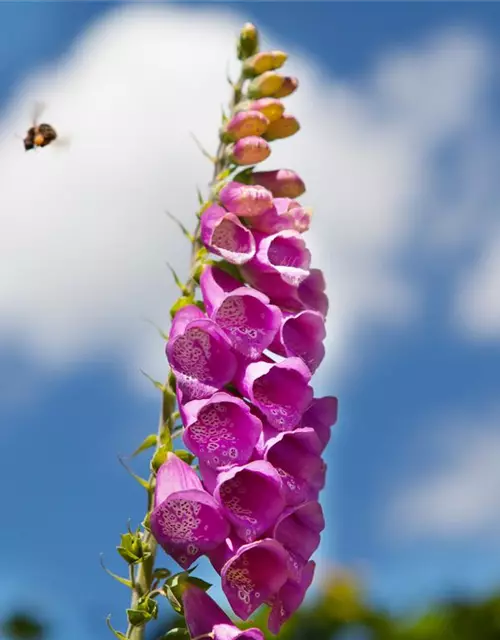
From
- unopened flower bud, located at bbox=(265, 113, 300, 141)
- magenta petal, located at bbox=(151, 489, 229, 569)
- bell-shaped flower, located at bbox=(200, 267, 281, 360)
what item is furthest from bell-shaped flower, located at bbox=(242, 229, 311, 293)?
magenta petal, located at bbox=(151, 489, 229, 569)

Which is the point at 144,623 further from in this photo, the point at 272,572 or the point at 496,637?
the point at 496,637

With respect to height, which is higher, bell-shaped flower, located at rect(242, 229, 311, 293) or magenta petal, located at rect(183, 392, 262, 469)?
bell-shaped flower, located at rect(242, 229, 311, 293)

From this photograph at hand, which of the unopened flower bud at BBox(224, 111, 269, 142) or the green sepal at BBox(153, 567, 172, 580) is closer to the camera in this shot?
the green sepal at BBox(153, 567, 172, 580)

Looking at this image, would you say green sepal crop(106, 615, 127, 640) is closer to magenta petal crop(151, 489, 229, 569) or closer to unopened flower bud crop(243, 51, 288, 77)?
magenta petal crop(151, 489, 229, 569)

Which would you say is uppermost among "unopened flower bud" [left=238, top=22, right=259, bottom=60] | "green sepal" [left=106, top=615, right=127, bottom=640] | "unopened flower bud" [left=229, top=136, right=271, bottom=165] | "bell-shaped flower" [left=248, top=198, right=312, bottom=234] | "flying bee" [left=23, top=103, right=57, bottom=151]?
"flying bee" [left=23, top=103, right=57, bottom=151]

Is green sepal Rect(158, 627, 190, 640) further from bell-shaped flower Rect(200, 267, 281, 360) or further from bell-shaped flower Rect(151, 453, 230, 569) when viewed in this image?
bell-shaped flower Rect(200, 267, 281, 360)

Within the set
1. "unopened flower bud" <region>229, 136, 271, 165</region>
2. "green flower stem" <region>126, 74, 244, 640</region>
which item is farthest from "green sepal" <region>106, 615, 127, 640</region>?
"unopened flower bud" <region>229, 136, 271, 165</region>
